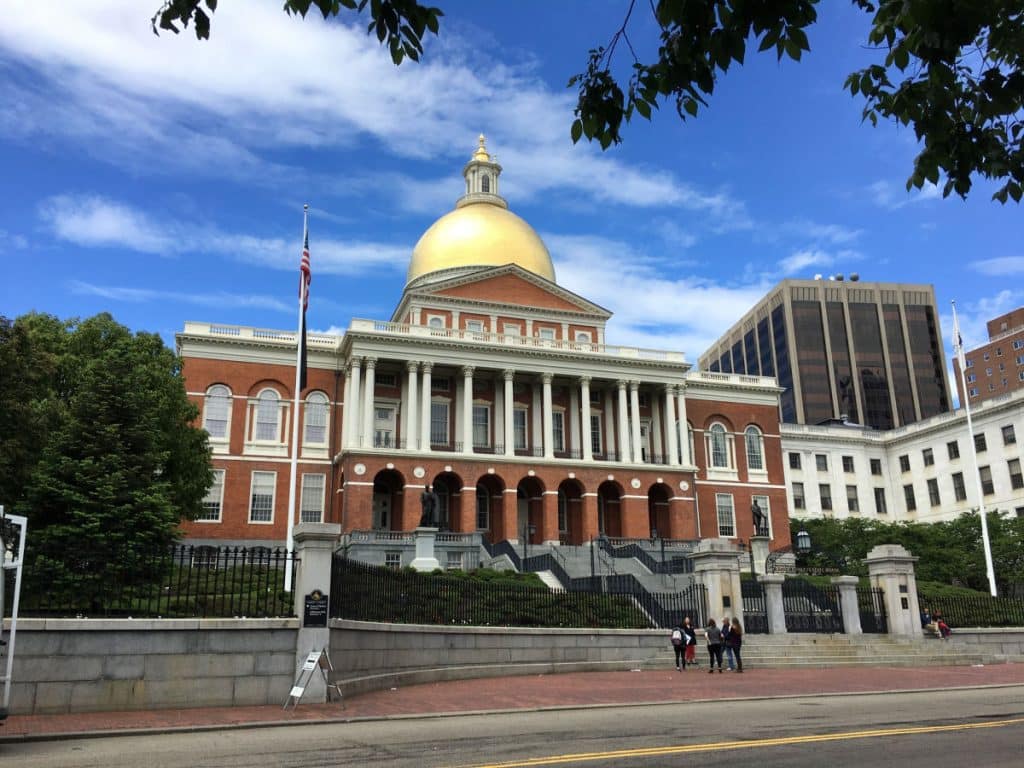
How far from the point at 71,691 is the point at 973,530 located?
5618 centimetres

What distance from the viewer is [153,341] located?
38.5m

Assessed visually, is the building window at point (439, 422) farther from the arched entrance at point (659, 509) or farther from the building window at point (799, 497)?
the building window at point (799, 497)

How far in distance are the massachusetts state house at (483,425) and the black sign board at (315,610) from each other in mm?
31386

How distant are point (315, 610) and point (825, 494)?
73.2 metres

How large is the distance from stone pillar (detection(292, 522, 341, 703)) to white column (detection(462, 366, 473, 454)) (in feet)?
115

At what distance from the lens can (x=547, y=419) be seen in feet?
179

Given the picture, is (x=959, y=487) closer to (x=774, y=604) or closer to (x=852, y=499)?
(x=852, y=499)

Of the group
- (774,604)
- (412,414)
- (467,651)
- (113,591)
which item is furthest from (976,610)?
(412,414)

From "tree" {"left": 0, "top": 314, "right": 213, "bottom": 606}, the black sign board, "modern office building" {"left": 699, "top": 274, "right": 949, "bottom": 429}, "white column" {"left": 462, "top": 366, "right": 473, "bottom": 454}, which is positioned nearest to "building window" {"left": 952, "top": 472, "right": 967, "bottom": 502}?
"white column" {"left": 462, "top": 366, "right": 473, "bottom": 454}

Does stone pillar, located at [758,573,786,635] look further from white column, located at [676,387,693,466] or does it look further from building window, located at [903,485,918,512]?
building window, located at [903,485,918,512]

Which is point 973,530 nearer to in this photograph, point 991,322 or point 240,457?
point 240,457

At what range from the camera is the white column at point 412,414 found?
51.2 m

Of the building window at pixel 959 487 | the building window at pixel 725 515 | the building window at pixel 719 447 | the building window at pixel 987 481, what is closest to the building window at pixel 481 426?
the building window at pixel 719 447

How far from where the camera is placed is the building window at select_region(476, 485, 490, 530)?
177 feet
